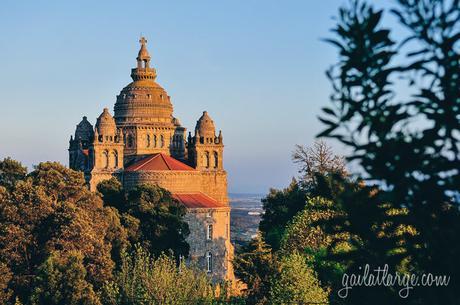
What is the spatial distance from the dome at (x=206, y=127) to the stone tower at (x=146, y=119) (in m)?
2.83

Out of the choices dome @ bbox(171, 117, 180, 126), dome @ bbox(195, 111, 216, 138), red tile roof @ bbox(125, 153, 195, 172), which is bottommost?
red tile roof @ bbox(125, 153, 195, 172)

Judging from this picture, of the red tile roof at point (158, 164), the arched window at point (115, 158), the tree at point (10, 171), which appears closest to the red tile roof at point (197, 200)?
the red tile roof at point (158, 164)

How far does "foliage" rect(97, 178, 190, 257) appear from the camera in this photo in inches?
2557

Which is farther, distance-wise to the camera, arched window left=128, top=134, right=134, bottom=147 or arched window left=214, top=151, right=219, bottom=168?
arched window left=128, top=134, right=134, bottom=147

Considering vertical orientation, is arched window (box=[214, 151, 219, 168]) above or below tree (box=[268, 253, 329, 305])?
above

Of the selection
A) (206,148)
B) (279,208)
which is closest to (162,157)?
(206,148)

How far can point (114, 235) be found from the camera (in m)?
58.8

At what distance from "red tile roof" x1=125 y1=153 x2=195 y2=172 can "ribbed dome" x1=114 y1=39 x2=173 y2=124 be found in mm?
5149

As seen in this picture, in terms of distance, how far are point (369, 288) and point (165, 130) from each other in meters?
80.2

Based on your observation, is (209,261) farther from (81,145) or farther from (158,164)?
(81,145)

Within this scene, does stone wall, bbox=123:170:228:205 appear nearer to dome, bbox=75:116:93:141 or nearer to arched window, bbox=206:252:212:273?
arched window, bbox=206:252:212:273

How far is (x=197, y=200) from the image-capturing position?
82875 mm

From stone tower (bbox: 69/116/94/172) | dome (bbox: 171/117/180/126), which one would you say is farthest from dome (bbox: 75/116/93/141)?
dome (bbox: 171/117/180/126)

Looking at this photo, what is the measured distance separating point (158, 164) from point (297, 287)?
151 feet
